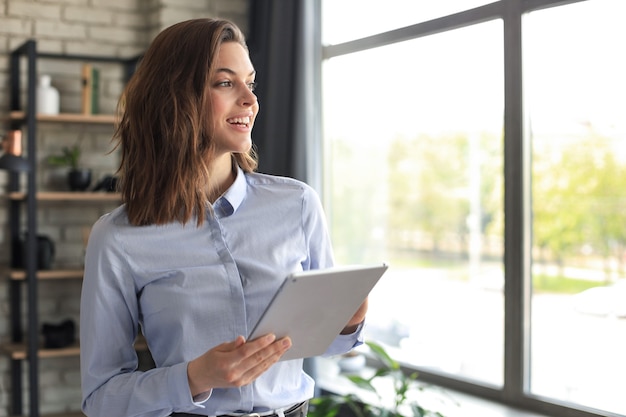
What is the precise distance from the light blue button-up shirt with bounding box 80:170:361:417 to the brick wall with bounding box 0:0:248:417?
2.67 meters

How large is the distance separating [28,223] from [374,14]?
1.82m

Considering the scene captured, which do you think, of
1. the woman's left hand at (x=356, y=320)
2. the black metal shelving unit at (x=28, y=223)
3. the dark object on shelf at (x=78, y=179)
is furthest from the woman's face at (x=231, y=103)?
the dark object on shelf at (x=78, y=179)

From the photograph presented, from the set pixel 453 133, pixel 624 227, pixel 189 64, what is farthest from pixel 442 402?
pixel 189 64

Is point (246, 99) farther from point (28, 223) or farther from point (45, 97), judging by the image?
point (45, 97)

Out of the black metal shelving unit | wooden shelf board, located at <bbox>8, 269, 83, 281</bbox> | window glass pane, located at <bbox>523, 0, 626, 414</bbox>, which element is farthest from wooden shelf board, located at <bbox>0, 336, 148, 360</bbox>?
window glass pane, located at <bbox>523, 0, 626, 414</bbox>

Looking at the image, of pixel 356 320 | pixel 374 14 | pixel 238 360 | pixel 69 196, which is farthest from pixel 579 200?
pixel 69 196

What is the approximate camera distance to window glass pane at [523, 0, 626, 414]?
2.87 meters

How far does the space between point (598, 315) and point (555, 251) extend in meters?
0.29

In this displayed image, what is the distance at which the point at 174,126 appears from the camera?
1.66 m

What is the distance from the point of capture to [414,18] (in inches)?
143

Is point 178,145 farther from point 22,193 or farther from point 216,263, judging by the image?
point 22,193

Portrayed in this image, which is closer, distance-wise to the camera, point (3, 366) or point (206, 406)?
point (206, 406)

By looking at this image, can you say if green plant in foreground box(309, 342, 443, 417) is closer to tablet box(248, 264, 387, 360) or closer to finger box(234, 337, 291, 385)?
tablet box(248, 264, 387, 360)

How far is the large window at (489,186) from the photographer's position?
2930 mm
